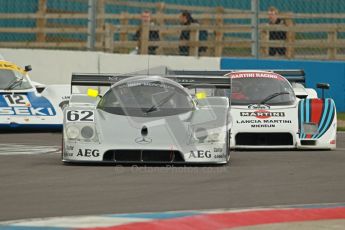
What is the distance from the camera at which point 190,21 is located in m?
21.4

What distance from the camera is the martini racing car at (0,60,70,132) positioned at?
15891 millimetres

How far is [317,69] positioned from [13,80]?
663 cm

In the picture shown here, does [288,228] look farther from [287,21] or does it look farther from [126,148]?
[287,21]

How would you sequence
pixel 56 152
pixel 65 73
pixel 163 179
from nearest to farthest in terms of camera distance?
pixel 163 179, pixel 56 152, pixel 65 73

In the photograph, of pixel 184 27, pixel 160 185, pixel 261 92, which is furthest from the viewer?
pixel 184 27

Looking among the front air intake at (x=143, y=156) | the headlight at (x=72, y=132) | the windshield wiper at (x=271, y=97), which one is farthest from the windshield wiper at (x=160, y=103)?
the windshield wiper at (x=271, y=97)

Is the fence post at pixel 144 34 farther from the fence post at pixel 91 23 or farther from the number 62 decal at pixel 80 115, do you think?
the number 62 decal at pixel 80 115

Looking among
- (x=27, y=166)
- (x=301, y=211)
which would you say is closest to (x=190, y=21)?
(x=27, y=166)

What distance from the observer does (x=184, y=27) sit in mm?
21297

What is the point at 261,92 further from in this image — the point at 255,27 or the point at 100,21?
the point at 100,21

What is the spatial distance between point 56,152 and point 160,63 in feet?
24.7

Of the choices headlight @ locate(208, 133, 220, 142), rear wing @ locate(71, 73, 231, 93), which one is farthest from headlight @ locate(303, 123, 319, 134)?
headlight @ locate(208, 133, 220, 142)

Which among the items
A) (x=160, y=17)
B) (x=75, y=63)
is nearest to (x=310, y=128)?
(x=75, y=63)

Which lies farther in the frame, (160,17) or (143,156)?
(160,17)
